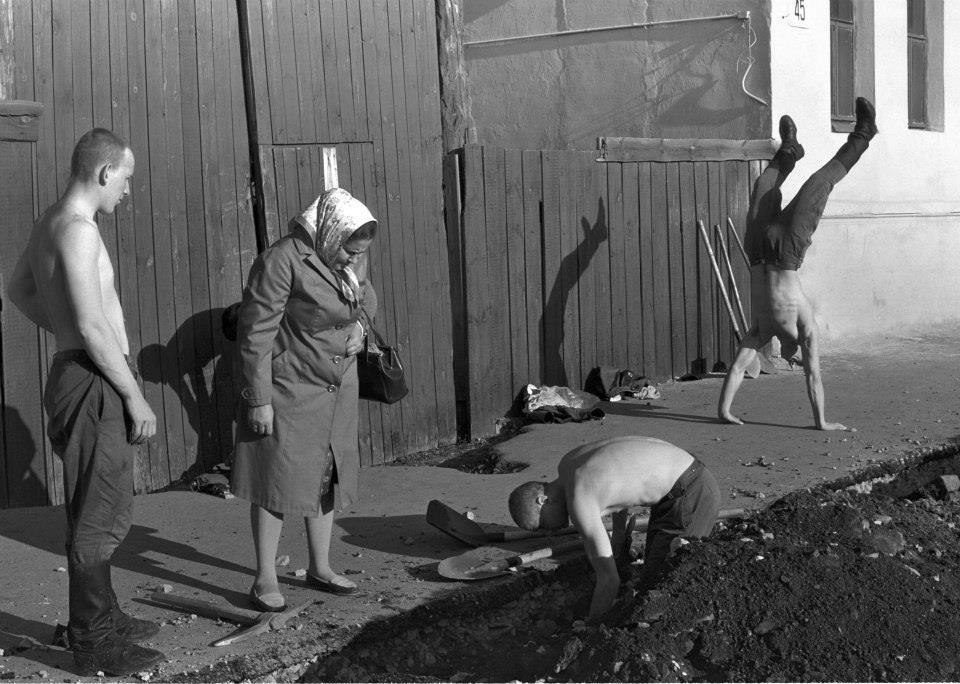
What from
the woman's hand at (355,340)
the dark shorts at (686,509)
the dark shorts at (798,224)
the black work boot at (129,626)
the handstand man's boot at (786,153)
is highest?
the handstand man's boot at (786,153)

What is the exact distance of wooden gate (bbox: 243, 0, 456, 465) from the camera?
7.14m

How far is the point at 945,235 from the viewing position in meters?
14.2

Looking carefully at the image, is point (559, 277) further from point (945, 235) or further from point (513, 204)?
point (945, 235)

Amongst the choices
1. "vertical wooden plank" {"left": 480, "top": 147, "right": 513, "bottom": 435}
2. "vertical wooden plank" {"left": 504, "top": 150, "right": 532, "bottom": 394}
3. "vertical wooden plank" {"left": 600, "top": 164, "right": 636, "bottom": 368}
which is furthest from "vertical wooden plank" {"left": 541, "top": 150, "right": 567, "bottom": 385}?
"vertical wooden plank" {"left": 600, "top": 164, "right": 636, "bottom": 368}

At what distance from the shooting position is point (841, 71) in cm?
1280

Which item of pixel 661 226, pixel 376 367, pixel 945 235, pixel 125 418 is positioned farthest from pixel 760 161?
pixel 125 418

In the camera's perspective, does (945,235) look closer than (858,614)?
No

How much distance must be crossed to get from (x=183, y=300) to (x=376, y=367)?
2.09 m

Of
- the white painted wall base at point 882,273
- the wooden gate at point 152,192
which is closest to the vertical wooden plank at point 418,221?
the wooden gate at point 152,192

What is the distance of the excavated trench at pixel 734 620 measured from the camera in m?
4.09

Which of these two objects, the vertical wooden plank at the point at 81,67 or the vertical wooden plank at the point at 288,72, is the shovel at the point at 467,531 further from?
the vertical wooden plank at the point at 81,67

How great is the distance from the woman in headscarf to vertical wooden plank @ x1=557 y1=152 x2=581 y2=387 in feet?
14.9

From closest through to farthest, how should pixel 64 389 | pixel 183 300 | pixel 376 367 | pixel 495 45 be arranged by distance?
pixel 64 389 < pixel 376 367 < pixel 183 300 < pixel 495 45

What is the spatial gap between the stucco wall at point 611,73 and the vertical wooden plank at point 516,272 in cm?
325
